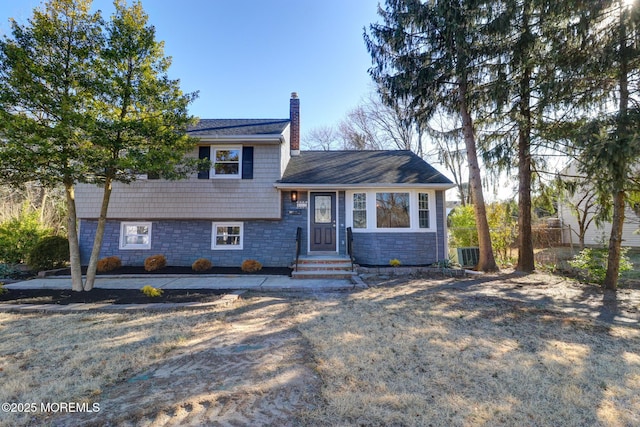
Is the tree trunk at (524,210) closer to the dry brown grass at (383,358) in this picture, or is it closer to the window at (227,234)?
the dry brown grass at (383,358)

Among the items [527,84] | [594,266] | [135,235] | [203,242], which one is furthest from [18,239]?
[594,266]

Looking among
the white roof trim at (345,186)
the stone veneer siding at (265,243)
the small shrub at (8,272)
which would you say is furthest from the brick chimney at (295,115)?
the small shrub at (8,272)

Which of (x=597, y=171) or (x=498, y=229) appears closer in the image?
(x=597, y=171)

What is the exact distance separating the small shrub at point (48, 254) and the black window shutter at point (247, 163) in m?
6.37

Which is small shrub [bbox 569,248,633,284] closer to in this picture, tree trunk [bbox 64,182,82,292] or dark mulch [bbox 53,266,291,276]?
dark mulch [bbox 53,266,291,276]

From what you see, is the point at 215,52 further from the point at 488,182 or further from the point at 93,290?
the point at 488,182

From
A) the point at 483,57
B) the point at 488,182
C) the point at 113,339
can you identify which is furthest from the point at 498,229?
the point at 113,339

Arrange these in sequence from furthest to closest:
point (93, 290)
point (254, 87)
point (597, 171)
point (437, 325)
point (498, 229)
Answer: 1. point (254, 87)
2. point (498, 229)
3. point (93, 290)
4. point (597, 171)
5. point (437, 325)

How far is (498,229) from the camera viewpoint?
1077 centimetres

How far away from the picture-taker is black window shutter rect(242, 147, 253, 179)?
31.3ft

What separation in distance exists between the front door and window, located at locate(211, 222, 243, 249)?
258cm

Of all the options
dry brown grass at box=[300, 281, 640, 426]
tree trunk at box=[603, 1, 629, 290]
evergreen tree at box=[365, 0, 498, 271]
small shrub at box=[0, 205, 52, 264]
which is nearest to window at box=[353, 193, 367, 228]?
evergreen tree at box=[365, 0, 498, 271]

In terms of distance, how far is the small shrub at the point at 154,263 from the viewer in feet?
29.0

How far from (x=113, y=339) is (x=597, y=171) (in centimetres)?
931
